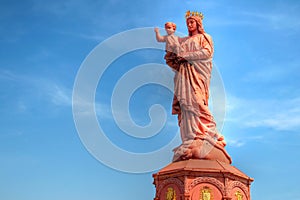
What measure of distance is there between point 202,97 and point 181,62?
2054 mm

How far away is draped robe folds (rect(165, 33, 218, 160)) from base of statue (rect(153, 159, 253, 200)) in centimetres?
124

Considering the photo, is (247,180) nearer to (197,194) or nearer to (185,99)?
(197,194)

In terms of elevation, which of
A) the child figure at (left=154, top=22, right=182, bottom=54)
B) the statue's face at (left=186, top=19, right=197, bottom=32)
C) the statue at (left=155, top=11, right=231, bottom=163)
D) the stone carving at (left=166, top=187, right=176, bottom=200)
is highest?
the statue's face at (left=186, top=19, right=197, bottom=32)

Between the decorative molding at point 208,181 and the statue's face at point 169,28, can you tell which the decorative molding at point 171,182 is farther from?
the statue's face at point 169,28

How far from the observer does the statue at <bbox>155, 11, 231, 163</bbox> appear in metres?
16.7

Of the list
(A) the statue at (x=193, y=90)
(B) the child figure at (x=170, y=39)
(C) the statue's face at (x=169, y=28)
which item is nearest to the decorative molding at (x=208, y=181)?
(A) the statue at (x=193, y=90)

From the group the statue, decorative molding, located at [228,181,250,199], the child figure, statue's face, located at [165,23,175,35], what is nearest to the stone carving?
the statue

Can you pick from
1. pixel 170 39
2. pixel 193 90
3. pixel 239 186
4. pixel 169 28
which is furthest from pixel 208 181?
pixel 169 28

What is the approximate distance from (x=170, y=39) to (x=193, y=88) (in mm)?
2879

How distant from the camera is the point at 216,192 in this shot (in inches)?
596

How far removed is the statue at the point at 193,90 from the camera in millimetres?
16734

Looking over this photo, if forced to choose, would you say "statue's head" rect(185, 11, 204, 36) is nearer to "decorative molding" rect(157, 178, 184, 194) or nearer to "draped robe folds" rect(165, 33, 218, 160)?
"draped robe folds" rect(165, 33, 218, 160)

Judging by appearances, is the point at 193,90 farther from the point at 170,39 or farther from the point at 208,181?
the point at 208,181

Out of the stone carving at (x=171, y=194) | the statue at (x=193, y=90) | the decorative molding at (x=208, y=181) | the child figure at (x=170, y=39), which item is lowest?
the stone carving at (x=171, y=194)
